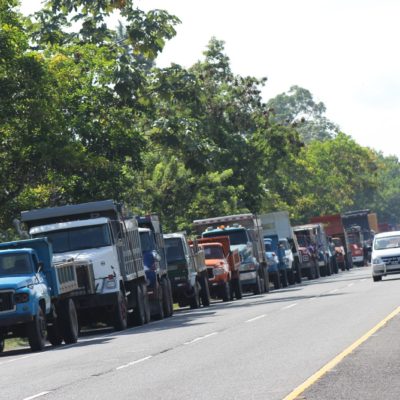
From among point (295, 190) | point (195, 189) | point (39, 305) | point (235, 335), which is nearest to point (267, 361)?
point (235, 335)

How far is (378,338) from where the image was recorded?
1977 centimetres

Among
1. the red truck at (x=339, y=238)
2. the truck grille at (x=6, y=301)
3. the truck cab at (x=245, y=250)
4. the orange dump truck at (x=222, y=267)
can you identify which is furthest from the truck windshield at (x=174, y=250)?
the red truck at (x=339, y=238)

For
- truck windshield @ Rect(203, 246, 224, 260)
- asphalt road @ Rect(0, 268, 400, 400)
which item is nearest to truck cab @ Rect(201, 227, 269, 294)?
truck windshield @ Rect(203, 246, 224, 260)

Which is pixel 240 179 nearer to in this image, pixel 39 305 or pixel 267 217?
pixel 267 217

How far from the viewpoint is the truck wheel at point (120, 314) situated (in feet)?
99.0

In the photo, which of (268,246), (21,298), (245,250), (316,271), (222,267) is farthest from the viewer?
(316,271)

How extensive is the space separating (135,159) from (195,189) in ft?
58.5

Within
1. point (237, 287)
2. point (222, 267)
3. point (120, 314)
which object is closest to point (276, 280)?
point (237, 287)

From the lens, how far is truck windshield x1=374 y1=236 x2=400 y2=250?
1860 inches

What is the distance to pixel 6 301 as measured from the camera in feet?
83.0

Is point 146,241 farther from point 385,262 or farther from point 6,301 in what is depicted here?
point 385,262

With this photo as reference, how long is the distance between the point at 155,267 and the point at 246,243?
14.2 metres

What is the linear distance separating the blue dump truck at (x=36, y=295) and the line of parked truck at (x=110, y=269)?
2 centimetres

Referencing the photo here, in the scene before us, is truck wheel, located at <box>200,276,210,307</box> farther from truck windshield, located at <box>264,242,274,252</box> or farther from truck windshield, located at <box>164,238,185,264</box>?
truck windshield, located at <box>264,242,274,252</box>
